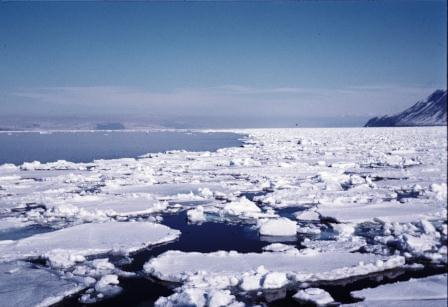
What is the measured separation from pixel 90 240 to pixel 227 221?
295 centimetres

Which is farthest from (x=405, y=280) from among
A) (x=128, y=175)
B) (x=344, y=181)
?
(x=128, y=175)

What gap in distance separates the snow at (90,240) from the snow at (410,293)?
12.6 ft

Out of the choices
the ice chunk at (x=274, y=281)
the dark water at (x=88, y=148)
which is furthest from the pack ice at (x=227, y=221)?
the dark water at (x=88, y=148)

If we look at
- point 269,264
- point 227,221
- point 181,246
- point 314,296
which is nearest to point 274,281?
point 314,296

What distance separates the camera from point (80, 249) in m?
7.12

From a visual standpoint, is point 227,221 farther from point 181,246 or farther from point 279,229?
point 181,246

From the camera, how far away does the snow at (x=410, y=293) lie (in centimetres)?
488

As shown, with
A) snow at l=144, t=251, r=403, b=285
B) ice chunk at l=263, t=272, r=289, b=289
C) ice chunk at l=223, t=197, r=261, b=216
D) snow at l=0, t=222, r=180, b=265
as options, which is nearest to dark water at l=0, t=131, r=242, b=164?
ice chunk at l=223, t=197, r=261, b=216

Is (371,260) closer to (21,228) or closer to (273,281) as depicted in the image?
(273,281)

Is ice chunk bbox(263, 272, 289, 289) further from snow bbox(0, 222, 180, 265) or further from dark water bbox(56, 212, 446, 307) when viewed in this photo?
snow bbox(0, 222, 180, 265)

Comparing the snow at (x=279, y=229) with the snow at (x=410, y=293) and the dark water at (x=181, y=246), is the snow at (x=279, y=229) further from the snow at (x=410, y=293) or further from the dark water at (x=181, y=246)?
the snow at (x=410, y=293)

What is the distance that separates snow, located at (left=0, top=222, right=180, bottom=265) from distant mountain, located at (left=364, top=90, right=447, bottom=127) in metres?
101

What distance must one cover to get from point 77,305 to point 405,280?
412cm

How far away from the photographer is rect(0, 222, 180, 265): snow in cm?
704
